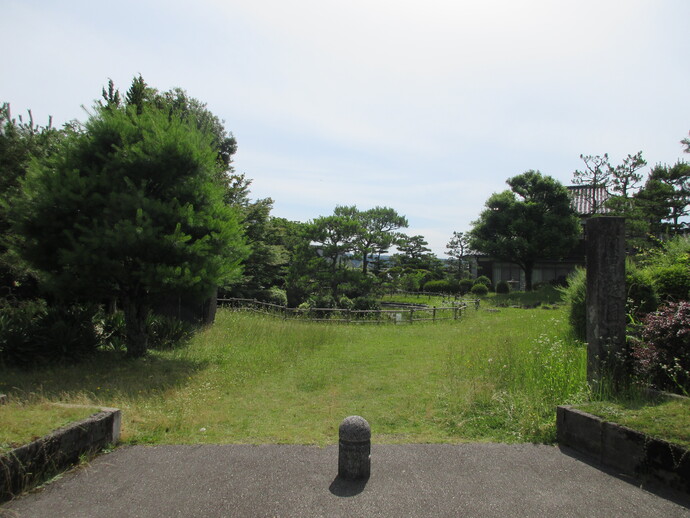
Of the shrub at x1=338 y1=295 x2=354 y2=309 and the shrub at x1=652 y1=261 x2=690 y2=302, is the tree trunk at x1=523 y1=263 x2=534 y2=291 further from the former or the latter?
the shrub at x1=652 y1=261 x2=690 y2=302

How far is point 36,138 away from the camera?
440 inches

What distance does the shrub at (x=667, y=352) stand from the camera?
4832 mm

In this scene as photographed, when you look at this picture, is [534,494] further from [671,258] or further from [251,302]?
[251,302]

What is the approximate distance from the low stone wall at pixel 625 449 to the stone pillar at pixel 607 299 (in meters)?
1.12

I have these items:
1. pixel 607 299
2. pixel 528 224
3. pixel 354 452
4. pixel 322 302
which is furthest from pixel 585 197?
pixel 354 452

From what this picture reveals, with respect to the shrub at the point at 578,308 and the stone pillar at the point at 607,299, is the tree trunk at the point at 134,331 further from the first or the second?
the shrub at the point at 578,308

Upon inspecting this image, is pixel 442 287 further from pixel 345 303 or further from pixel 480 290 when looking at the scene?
pixel 345 303

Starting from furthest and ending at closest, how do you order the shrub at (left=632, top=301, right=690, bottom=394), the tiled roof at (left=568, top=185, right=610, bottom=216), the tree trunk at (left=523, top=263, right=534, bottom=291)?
the tiled roof at (left=568, top=185, right=610, bottom=216) < the tree trunk at (left=523, top=263, right=534, bottom=291) < the shrub at (left=632, top=301, right=690, bottom=394)

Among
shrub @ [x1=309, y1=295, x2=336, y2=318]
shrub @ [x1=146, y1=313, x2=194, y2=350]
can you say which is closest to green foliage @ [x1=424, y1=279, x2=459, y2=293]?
shrub @ [x1=309, y1=295, x2=336, y2=318]

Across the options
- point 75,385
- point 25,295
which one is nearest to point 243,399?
point 75,385

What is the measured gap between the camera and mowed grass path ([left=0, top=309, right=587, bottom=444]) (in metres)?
5.14

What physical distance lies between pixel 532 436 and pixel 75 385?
22.6 ft

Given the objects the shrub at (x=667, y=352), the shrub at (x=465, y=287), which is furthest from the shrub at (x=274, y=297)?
the shrub at (x=465, y=287)

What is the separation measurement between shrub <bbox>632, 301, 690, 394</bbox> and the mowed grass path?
0.79m
